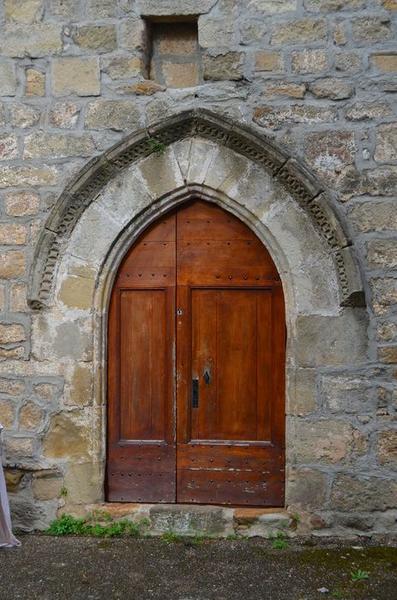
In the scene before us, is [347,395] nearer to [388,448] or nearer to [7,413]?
[388,448]

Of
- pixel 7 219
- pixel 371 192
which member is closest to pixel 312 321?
pixel 371 192

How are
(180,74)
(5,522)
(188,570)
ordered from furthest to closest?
(180,74) < (5,522) < (188,570)

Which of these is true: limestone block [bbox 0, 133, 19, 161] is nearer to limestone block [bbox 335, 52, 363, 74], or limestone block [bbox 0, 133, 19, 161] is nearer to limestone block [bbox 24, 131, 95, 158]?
limestone block [bbox 24, 131, 95, 158]

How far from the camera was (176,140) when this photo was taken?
401 centimetres

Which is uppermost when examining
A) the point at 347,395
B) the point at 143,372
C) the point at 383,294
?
the point at 383,294

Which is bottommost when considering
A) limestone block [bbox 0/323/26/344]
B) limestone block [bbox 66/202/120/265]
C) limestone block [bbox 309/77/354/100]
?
limestone block [bbox 0/323/26/344]

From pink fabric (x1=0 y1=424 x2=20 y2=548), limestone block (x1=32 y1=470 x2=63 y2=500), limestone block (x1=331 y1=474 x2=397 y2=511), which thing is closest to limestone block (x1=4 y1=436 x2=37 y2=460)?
limestone block (x1=32 y1=470 x2=63 y2=500)

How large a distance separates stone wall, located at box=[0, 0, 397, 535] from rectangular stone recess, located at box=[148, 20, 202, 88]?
11 centimetres

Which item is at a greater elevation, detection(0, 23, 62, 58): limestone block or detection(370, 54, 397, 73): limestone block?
detection(0, 23, 62, 58): limestone block

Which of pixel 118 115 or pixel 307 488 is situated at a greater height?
pixel 118 115

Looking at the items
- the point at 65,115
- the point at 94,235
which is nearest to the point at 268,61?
the point at 65,115

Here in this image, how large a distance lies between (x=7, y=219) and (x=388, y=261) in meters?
2.46

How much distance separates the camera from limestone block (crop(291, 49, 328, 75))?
12.7 feet

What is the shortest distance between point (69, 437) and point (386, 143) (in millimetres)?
2749
